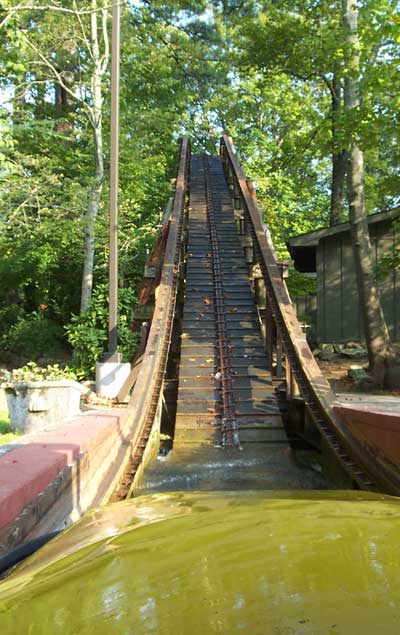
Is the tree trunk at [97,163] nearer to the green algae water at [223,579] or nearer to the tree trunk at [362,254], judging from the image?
the tree trunk at [362,254]

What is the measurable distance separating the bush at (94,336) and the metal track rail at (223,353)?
8.57 feet

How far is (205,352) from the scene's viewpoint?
823cm

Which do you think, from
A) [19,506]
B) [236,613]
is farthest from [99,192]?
[236,613]

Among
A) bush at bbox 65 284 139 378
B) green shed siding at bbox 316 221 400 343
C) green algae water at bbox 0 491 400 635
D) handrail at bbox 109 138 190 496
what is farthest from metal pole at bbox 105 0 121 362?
green shed siding at bbox 316 221 400 343

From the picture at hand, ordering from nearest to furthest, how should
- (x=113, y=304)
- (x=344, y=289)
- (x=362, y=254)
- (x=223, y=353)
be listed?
1. (x=223, y=353)
2. (x=113, y=304)
3. (x=362, y=254)
4. (x=344, y=289)

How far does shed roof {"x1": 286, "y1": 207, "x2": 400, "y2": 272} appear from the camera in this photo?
1327 cm

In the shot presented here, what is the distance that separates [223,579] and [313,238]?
538 inches

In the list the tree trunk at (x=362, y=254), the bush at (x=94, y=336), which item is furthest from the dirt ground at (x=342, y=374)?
the bush at (x=94, y=336)

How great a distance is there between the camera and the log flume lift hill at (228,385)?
5.05 m

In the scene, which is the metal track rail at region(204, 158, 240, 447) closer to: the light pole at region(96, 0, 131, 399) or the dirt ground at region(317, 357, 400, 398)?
the light pole at region(96, 0, 131, 399)

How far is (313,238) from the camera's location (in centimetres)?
1443

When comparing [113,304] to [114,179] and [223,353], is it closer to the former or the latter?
[223,353]

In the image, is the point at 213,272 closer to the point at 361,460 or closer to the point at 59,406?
the point at 59,406

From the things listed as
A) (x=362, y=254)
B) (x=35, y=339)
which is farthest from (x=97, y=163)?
(x=362, y=254)
